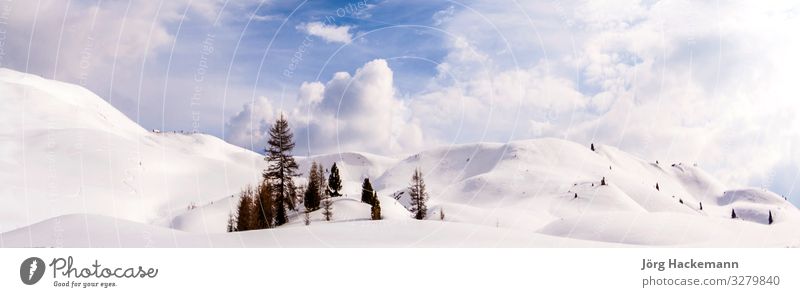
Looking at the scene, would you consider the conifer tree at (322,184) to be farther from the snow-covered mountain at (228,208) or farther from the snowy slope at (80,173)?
the snowy slope at (80,173)

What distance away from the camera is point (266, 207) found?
40844 millimetres

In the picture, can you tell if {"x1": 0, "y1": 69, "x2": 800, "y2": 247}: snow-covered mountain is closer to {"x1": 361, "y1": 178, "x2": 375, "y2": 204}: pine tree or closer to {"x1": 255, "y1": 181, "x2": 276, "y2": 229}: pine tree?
{"x1": 361, "y1": 178, "x2": 375, "y2": 204}: pine tree

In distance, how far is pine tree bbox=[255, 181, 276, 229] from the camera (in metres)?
40.2

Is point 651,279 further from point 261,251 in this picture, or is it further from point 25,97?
point 25,97

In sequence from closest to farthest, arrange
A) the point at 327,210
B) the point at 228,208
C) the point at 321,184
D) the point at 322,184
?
1. the point at 327,210
2. the point at 321,184
3. the point at 322,184
4. the point at 228,208

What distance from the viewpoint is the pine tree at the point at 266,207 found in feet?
132

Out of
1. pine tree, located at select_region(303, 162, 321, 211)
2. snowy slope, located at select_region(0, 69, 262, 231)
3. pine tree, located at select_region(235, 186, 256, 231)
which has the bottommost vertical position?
pine tree, located at select_region(235, 186, 256, 231)

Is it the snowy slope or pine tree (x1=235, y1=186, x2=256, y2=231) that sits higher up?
the snowy slope

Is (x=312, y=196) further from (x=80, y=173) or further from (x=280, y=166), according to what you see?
(x=80, y=173)

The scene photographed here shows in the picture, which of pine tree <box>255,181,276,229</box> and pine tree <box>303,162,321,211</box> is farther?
pine tree <box>303,162,321,211</box>

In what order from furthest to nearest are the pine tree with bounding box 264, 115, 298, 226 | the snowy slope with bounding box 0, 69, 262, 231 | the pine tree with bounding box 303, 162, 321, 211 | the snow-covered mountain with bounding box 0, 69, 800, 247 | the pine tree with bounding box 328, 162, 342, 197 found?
the snowy slope with bounding box 0, 69, 262, 231, the pine tree with bounding box 328, 162, 342, 197, the pine tree with bounding box 303, 162, 321, 211, the pine tree with bounding box 264, 115, 298, 226, the snow-covered mountain with bounding box 0, 69, 800, 247

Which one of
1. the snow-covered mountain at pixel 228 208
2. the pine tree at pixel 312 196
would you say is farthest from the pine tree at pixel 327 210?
the snow-covered mountain at pixel 228 208

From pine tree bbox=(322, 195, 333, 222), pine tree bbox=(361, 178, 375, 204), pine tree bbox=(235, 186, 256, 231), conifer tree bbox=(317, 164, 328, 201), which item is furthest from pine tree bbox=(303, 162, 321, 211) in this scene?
pine tree bbox=(361, 178, 375, 204)

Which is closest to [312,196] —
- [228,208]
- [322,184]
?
[322,184]
